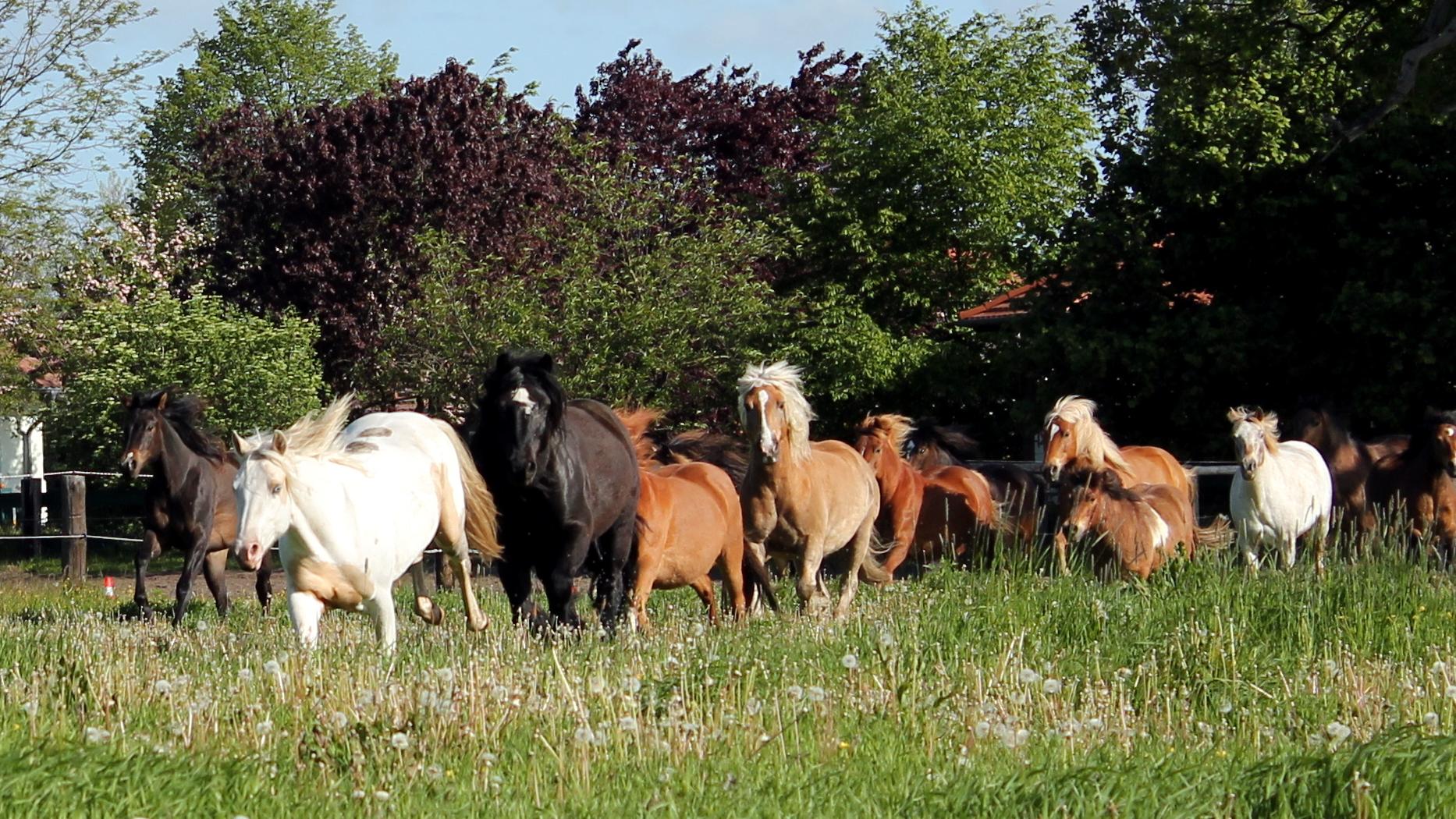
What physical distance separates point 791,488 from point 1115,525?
228 centimetres

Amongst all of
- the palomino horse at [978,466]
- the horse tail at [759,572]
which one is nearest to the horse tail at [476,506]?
the horse tail at [759,572]

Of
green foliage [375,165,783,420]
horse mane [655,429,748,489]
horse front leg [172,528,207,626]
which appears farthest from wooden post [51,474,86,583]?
horse mane [655,429,748,489]

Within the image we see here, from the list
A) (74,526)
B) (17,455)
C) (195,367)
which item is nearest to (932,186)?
(195,367)

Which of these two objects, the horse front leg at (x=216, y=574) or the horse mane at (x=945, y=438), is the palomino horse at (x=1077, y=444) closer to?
the horse mane at (x=945, y=438)

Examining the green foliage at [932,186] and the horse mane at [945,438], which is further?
the green foliage at [932,186]

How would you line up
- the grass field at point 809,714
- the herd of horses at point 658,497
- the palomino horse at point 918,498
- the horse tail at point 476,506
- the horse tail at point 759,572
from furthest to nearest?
1. the palomino horse at point 918,498
2. the horse tail at point 759,572
3. the horse tail at point 476,506
4. the herd of horses at point 658,497
5. the grass field at point 809,714

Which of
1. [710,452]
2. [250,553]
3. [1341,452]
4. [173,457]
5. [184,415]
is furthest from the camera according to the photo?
[1341,452]

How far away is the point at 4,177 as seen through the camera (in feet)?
86.9

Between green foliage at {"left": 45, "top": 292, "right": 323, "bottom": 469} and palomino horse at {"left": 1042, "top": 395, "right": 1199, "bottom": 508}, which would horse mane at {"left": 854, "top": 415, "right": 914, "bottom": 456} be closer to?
palomino horse at {"left": 1042, "top": 395, "right": 1199, "bottom": 508}

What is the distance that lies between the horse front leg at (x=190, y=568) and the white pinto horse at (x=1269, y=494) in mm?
8685

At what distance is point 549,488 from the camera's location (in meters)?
10.3

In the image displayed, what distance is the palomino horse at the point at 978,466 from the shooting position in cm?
1708

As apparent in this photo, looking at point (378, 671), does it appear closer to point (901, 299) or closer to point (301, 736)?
point (301, 736)

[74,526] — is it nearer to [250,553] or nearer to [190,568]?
[190,568]
